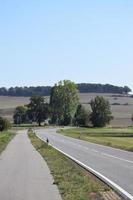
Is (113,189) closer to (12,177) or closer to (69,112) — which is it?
(12,177)

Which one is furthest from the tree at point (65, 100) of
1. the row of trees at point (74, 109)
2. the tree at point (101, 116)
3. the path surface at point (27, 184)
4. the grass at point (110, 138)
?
the path surface at point (27, 184)

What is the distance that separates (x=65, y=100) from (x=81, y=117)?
7.60 m

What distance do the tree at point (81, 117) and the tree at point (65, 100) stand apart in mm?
2861

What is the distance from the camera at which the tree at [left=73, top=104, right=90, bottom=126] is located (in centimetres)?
17962

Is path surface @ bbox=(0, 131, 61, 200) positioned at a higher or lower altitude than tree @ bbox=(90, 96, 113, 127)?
lower

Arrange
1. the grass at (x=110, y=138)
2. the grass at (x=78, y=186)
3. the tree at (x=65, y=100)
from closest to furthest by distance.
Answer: the grass at (x=78, y=186)
the grass at (x=110, y=138)
the tree at (x=65, y=100)

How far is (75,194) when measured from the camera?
53.9ft

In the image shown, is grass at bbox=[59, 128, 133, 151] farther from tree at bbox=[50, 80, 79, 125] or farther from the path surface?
tree at bbox=[50, 80, 79, 125]

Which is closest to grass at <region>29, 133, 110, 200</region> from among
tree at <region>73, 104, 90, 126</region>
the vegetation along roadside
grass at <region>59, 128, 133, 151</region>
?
the vegetation along roadside

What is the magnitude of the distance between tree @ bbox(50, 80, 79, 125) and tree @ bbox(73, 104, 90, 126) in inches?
113

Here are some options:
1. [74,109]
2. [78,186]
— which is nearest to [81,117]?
[74,109]

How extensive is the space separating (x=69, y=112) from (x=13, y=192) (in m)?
162

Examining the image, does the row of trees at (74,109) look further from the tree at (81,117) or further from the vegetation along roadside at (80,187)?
the vegetation along roadside at (80,187)

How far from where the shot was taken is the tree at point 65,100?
17925 cm
